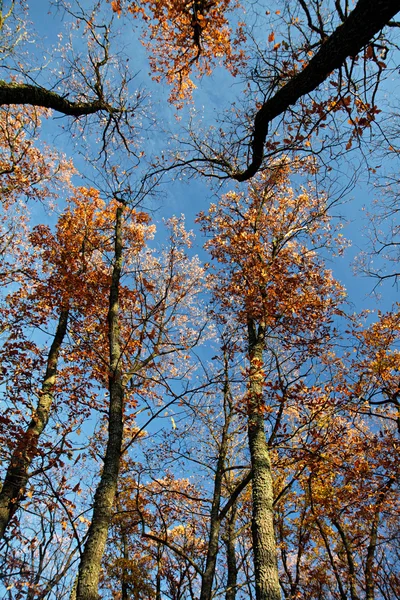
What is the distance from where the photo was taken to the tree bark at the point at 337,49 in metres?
2.99

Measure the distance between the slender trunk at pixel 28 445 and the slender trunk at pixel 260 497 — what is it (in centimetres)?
391

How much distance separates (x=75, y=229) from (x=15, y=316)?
3.83m

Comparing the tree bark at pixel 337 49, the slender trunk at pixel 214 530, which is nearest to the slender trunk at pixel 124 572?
the slender trunk at pixel 214 530

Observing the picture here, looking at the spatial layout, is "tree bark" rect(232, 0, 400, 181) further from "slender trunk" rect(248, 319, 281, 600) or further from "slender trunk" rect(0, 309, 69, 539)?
"slender trunk" rect(0, 309, 69, 539)

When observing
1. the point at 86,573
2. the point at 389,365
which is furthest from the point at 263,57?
the point at 389,365

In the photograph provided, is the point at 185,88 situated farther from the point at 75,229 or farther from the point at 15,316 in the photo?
the point at 15,316

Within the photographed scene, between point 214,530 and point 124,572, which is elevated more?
point 214,530

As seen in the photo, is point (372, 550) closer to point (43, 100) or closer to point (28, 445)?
point (28, 445)

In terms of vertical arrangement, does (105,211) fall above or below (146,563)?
above

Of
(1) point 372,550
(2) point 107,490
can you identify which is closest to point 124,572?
(1) point 372,550

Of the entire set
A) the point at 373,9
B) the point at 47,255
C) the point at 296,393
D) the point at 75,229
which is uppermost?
the point at 75,229

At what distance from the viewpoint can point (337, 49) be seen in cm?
326

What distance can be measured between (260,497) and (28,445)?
4813 mm

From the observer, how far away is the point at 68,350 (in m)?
10.1
